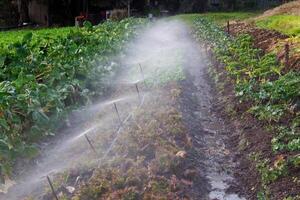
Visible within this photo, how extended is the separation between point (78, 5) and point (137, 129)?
24.8 m

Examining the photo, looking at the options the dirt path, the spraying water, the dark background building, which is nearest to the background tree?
the dark background building

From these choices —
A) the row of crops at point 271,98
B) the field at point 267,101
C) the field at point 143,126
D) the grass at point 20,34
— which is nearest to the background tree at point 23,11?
the grass at point 20,34

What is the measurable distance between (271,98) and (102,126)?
242 centimetres

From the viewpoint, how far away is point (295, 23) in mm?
13609

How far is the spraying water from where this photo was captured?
19.0ft

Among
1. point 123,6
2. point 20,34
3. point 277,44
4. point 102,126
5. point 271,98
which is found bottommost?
Answer: point 102,126

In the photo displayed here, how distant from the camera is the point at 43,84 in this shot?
6988mm

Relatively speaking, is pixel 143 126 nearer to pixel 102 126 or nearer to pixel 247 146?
pixel 102 126

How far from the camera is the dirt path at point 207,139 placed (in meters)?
5.73

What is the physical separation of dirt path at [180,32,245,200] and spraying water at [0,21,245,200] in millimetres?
67

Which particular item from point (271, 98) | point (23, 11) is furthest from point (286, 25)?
point (23, 11)

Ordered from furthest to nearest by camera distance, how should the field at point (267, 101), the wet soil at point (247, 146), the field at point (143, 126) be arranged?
the field at point (267, 101) → the field at point (143, 126) → the wet soil at point (247, 146)

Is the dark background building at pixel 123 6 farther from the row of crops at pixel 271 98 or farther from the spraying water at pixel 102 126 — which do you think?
the row of crops at pixel 271 98

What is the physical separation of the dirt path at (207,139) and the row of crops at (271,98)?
432 mm
